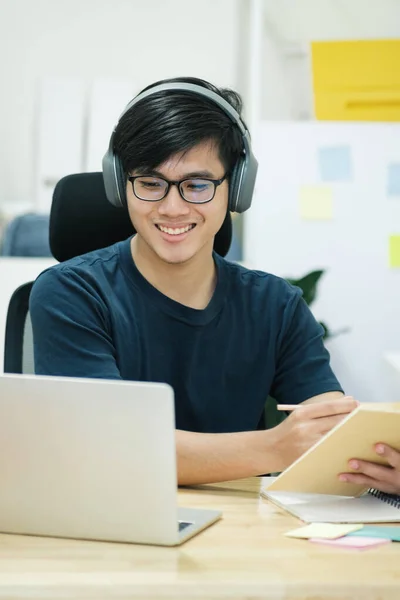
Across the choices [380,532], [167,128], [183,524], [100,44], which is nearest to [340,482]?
[380,532]

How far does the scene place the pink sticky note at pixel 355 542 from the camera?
1.05m

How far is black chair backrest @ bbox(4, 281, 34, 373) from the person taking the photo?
174cm

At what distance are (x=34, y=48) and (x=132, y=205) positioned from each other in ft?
11.4

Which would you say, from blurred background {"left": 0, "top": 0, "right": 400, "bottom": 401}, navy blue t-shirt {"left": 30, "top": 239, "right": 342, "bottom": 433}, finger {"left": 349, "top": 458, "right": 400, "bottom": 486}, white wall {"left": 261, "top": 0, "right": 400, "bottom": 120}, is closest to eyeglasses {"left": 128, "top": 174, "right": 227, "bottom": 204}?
navy blue t-shirt {"left": 30, "top": 239, "right": 342, "bottom": 433}

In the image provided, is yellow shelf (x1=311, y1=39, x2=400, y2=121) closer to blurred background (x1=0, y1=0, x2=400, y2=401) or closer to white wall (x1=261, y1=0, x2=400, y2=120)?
blurred background (x1=0, y1=0, x2=400, y2=401)

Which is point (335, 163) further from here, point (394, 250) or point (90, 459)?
point (90, 459)

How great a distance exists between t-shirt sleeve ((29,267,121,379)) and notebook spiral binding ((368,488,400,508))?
0.40m

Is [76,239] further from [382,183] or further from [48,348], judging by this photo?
[382,183]

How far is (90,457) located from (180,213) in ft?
1.96

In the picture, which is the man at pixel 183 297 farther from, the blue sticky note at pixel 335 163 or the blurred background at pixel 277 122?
the blue sticky note at pixel 335 163

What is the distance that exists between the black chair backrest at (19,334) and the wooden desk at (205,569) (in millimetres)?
706

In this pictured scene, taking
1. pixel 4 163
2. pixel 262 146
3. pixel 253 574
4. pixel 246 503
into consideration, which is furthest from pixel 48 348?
pixel 4 163

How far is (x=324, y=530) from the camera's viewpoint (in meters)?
1.10

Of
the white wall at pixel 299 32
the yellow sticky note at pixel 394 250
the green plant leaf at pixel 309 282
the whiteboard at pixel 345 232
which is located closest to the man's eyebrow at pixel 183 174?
the green plant leaf at pixel 309 282
